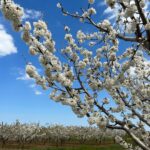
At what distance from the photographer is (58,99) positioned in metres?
6.71

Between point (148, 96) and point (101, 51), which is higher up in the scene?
point (101, 51)

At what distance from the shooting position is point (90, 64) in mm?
8625

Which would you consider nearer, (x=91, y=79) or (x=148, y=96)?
(x=91, y=79)

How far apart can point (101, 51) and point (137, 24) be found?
12.5 ft

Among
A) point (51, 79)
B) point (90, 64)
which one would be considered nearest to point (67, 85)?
point (51, 79)

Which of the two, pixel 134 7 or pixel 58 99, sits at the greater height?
pixel 134 7

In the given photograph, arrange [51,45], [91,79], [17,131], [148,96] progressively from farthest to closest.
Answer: [17,131], [148,96], [91,79], [51,45]

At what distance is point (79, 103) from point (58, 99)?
417mm

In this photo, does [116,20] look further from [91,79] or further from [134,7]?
[134,7]

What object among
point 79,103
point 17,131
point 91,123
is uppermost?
point 17,131

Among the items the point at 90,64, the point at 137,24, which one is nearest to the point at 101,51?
the point at 90,64

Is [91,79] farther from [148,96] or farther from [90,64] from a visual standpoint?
[148,96]

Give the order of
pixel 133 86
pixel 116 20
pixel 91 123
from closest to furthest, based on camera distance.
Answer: pixel 91 123, pixel 116 20, pixel 133 86

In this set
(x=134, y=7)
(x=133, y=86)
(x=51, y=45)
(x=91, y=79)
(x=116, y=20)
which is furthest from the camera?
(x=133, y=86)
